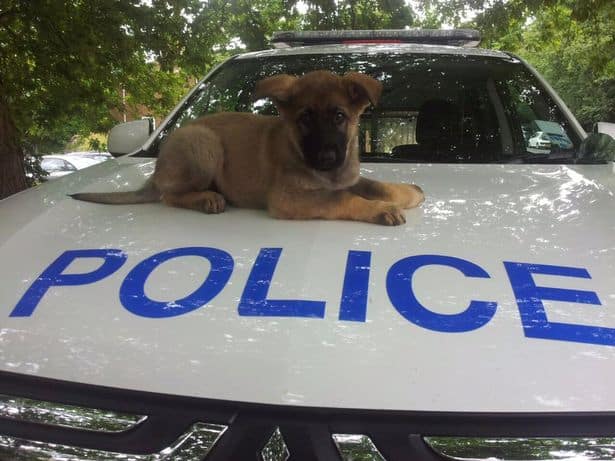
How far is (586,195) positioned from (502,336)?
3.61 feet

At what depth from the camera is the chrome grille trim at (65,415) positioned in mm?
1383

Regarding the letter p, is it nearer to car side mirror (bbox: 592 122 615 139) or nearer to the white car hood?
the white car hood

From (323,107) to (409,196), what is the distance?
18.6 inches

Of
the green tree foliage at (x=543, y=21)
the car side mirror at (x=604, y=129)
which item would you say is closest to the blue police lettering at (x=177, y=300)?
the car side mirror at (x=604, y=129)

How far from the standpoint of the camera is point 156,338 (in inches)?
58.9

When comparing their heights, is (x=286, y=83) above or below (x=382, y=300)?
above

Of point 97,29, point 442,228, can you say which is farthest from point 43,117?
point 442,228

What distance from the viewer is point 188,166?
8.54ft

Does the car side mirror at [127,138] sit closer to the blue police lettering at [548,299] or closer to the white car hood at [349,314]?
the white car hood at [349,314]

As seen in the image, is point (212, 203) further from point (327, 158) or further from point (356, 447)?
point (356, 447)

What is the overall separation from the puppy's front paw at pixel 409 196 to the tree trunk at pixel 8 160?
3.93 m

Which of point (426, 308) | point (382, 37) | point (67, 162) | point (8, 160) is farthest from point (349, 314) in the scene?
point (67, 162)

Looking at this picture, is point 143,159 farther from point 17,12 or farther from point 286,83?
point 17,12

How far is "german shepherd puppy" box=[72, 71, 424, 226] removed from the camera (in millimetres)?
2254
